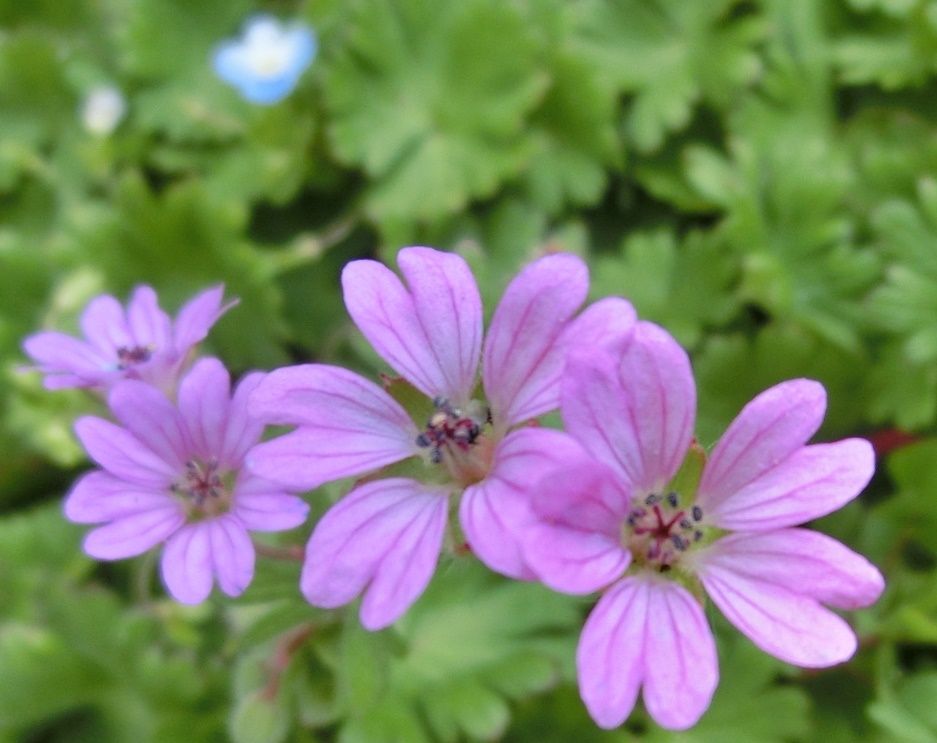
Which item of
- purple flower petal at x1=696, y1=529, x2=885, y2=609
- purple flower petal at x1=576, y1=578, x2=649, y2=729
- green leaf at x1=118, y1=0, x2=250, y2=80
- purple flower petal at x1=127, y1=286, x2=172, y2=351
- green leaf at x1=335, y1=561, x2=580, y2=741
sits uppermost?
green leaf at x1=118, y1=0, x2=250, y2=80

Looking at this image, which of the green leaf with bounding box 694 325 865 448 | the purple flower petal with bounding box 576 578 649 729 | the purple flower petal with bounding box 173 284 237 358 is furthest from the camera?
the green leaf with bounding box 694 325 865 448

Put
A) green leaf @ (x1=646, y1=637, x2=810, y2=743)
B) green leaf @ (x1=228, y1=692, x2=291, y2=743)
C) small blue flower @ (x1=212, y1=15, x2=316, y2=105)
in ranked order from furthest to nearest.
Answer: small blue flower @ (x1=212, y1=15, x2=316, y2=105)
green leaf @ (x1=646, y1=637, x2=810, y2=743)
green leaf @ (x1=228, y1=692, x2=291, y2=743)

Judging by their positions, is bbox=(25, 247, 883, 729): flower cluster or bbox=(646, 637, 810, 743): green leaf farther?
bbox=(646, 637, 810, 743): green leaf

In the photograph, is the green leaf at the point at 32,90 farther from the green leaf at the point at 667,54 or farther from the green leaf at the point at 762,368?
the green leaf at the point at 762,368

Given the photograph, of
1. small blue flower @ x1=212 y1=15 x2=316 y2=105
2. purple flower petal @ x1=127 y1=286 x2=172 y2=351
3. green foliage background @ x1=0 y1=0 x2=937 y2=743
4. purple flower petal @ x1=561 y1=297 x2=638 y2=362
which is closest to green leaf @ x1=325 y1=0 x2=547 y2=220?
green foliage background @ x1=0 y1=0 x2=937 y2=743

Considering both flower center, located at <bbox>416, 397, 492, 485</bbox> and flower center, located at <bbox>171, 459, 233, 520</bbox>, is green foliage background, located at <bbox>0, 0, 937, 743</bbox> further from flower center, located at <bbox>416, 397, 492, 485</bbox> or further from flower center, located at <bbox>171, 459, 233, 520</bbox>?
flower center, located at <bbox>416, 397, 492, 485</bbox>

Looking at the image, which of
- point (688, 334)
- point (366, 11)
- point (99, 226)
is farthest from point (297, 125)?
point (688, 334)

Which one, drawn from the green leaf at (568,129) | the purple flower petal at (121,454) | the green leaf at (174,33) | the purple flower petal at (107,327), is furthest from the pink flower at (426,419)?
the green leaf at (174,33)
